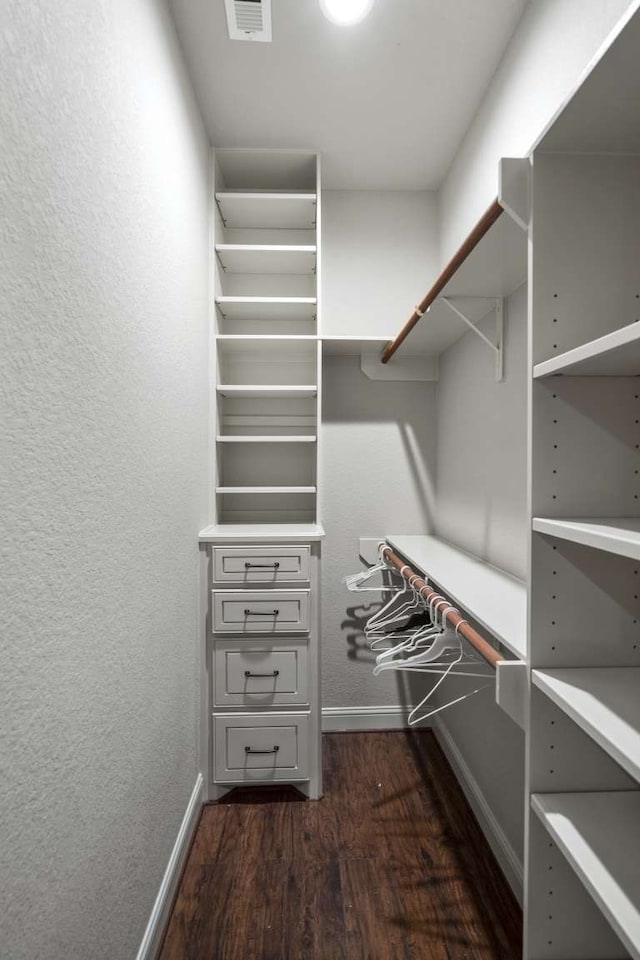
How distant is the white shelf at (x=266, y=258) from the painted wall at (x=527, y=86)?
65 cm

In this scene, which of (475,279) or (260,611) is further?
(260,611)

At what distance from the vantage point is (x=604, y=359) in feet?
2.69

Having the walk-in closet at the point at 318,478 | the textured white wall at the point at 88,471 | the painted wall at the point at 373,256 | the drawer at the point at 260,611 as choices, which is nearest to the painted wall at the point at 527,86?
the walk-in closet at the point at 318,478

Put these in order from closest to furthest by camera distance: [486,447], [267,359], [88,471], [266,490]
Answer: [88,471] < [486,447] < [266,490] < [267,359]

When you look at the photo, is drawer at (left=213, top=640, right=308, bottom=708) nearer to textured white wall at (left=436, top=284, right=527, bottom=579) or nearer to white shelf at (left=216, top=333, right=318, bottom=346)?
textured white wall at (left=436, top=284, right=527, bottom=579)

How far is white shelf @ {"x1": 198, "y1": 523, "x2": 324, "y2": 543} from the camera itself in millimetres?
1929

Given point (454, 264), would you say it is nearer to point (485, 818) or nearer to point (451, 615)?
point (451, 615)

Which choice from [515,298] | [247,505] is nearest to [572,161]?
[515,298]

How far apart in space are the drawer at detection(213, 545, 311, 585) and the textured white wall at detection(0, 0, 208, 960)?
40 cm

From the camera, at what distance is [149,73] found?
128 cm

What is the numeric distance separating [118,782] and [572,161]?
1.52 metres

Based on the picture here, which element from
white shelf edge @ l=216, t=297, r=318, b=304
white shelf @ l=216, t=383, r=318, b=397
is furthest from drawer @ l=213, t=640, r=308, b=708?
white shelf edge @ l=216, t=297, r=318, b=304

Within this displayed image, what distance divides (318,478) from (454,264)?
107 centimetres

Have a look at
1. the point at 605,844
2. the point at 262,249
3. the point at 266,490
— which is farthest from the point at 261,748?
the point at 262,249
